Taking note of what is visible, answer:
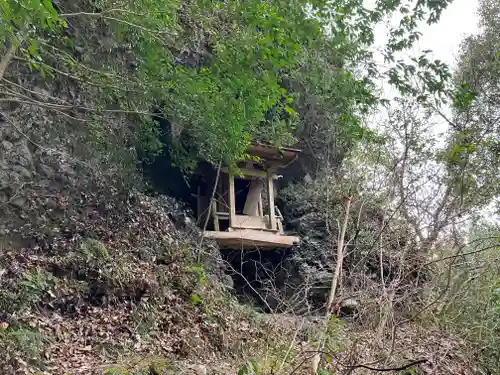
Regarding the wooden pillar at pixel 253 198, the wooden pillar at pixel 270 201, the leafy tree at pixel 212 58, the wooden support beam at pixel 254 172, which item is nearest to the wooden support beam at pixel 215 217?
the wooden pillar at pixel 253 198

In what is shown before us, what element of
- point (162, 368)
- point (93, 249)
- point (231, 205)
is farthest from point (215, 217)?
point (162, 368)

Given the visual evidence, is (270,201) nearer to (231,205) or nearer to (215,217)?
(231,205)

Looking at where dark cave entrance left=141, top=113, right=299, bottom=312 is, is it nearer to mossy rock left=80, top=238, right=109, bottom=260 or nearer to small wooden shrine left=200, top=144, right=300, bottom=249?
small wooden shrine left=200, top=144, right=300, bottom=249

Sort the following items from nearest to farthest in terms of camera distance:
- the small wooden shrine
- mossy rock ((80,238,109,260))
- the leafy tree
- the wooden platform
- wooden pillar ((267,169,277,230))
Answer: the leafy tree → mossy rock ((80,238,109,260)) → the wooden platform → the small wooden shrine → wooden pillar ((267,169,277,230))

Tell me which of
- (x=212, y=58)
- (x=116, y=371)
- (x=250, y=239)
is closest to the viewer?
(x=116, y=371)

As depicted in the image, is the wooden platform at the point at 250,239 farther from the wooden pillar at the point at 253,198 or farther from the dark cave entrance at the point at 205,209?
the wooden pillar at the point at 253,198

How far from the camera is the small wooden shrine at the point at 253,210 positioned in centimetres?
870

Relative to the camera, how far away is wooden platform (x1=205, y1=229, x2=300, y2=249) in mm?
8438

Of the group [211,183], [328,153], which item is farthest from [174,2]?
[328,153]

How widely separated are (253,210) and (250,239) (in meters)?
0.90

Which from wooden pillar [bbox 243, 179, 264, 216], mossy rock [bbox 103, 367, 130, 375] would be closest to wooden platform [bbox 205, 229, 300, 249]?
wooden pillar [bbox 243, 179, 264, 216]

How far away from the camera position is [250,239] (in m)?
8.62

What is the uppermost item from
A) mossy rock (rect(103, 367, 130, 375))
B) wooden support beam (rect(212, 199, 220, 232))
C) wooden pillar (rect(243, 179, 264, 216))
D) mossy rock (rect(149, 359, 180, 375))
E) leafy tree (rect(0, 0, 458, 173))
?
leafy tree (rect(0, 0, 458, 173))

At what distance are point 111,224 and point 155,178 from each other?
2.70 m
